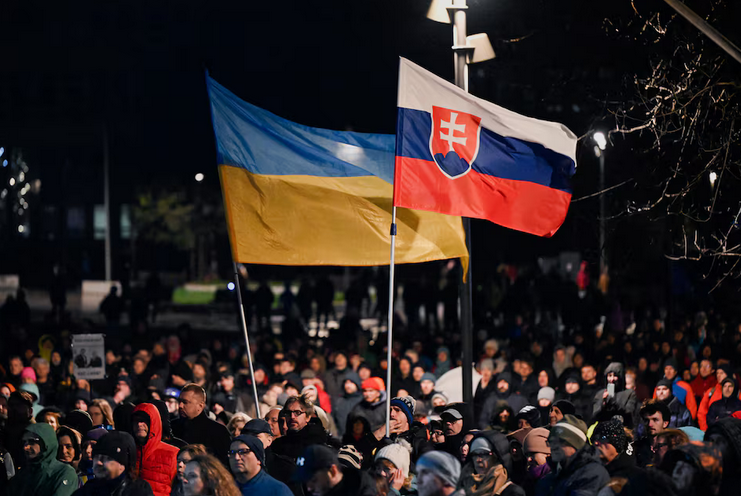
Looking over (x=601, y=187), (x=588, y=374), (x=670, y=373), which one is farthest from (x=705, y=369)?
(x=601, y=187)

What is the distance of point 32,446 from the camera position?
812cm

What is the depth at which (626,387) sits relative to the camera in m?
13.8

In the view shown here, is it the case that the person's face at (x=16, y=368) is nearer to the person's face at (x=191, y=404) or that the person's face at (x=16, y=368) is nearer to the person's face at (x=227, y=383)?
the person's face at (x=227, y=383)

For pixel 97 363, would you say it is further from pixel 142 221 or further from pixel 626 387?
pixel 142 221

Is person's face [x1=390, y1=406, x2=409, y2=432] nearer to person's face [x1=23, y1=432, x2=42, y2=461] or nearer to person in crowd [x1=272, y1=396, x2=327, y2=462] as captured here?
person in crowd [x1=272, y1=396, x2=327, y2=462]

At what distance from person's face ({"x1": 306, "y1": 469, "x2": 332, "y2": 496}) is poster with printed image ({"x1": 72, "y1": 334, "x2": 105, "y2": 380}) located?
26.5ft

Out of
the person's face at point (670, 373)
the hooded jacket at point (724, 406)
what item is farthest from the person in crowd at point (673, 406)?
the person's face at point (670, 373)

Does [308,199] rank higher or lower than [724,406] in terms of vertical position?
higher

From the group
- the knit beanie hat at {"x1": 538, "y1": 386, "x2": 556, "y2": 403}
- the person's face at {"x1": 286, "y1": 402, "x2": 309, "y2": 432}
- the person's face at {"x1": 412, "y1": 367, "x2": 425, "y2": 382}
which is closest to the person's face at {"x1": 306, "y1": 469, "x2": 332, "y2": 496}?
the person's face at {"x1": 286, "y1": 402, "x2": 309, "y2": 432}

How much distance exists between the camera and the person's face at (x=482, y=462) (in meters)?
7.11

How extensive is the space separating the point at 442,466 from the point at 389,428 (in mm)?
3641

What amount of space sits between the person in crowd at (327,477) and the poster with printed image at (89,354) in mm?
7991

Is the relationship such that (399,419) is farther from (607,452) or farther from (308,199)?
(607,452)

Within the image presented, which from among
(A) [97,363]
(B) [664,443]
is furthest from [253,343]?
(B) [664,443]
